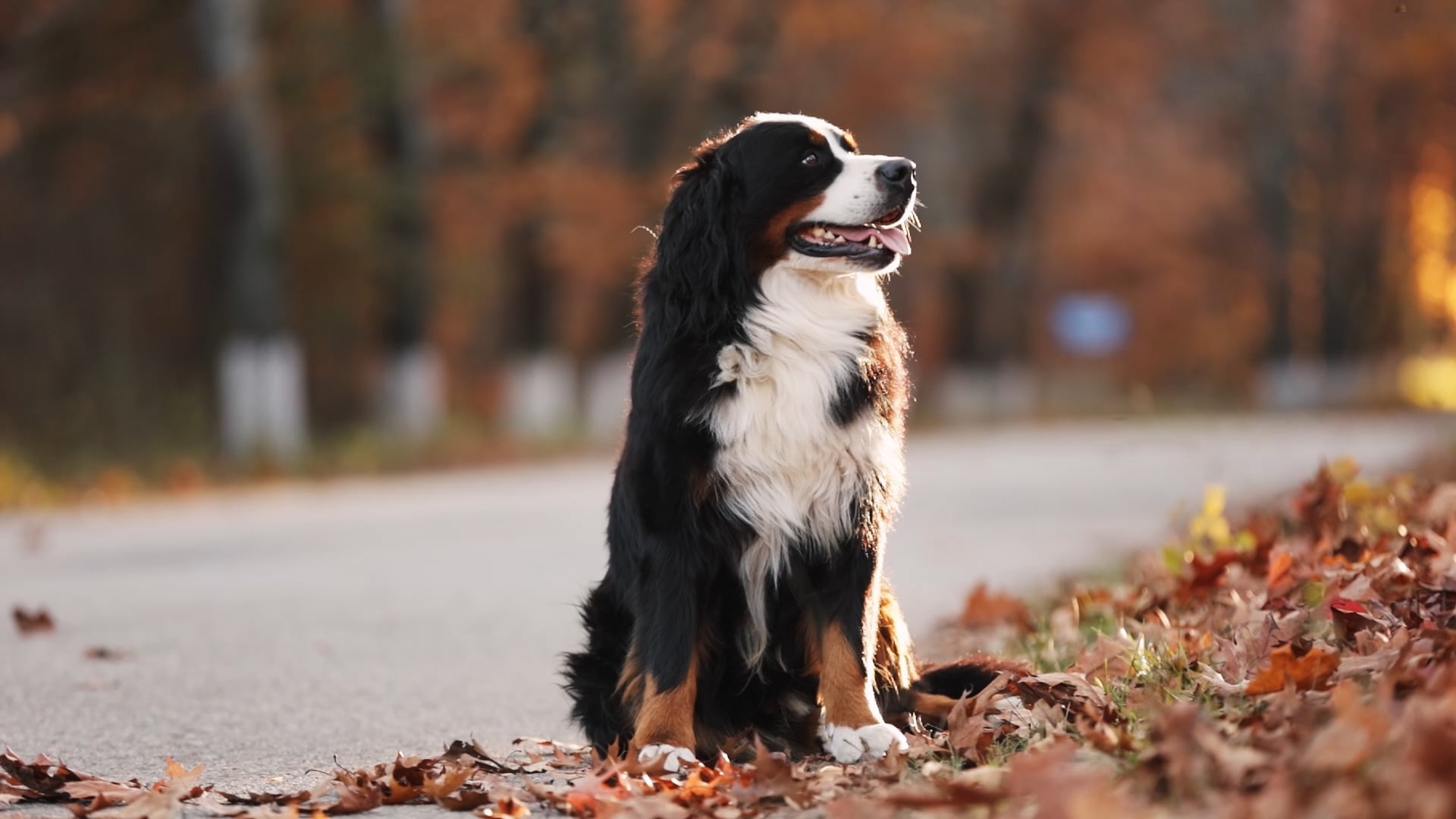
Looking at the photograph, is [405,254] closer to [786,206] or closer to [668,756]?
[786,206]

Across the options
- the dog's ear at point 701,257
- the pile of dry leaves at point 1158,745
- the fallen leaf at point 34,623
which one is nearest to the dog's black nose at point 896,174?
the dog's ear at point 701,257

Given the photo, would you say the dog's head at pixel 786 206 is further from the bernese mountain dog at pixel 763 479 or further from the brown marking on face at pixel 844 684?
the brown marking on face at pixel 844 684

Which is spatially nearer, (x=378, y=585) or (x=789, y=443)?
(x=789, y=443)

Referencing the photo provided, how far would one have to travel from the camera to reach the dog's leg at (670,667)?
466 cm

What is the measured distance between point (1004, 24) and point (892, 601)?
1120 inches

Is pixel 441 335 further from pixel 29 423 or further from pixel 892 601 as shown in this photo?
pixel 892 601

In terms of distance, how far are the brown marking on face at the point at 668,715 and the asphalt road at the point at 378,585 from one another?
89 centimetres

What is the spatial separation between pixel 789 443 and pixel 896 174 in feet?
3.08

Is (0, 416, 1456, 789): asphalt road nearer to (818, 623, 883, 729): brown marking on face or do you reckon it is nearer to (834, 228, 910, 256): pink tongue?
(818, 623, 883, 729): brown marking on face

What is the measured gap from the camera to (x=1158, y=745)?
361cm

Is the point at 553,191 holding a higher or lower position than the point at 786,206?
higher

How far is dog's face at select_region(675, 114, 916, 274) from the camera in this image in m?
5.11

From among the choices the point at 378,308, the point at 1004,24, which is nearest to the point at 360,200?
the point at 378,308

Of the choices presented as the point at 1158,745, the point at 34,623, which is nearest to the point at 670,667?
the point at 1158,745
